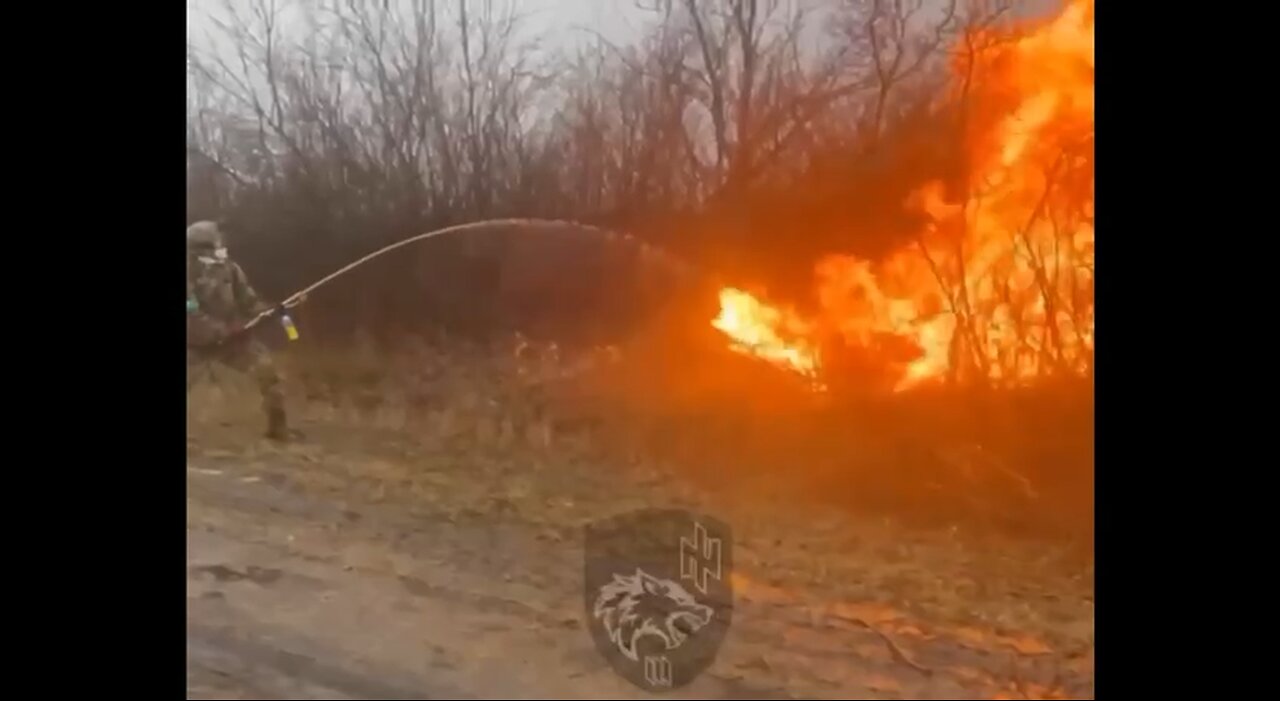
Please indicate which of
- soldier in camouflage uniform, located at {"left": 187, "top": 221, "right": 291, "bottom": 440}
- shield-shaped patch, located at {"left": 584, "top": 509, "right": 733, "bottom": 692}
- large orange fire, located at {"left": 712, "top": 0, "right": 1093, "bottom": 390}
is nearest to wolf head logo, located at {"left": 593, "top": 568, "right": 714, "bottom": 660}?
shield-shaped patch, located at {"left": 584, "top": 509, "right": 733, "bottom": 692}

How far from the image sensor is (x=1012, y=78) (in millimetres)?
1193

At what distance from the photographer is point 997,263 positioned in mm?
1205

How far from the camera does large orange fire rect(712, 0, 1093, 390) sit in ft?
3.92

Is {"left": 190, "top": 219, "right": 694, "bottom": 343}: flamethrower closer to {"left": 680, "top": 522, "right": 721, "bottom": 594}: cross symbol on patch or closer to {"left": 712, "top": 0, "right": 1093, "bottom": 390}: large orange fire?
{"left": 712, "top": 0, "right": 1093, "bottom": 390}: large orange fire

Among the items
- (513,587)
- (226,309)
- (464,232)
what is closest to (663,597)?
(513,587)

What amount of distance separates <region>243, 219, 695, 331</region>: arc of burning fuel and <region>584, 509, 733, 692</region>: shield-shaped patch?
11.4 inches

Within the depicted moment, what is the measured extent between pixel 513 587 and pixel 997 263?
2.15 ft

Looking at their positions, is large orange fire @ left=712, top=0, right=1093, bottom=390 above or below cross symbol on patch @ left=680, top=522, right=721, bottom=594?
above

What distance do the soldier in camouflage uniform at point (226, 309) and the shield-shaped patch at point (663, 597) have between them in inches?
16.7

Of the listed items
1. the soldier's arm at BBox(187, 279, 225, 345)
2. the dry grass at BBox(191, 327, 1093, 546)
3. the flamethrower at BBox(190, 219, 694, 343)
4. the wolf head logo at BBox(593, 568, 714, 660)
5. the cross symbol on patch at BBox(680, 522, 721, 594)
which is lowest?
the wolf head logo at BBox(593, 568, 714, 660)
